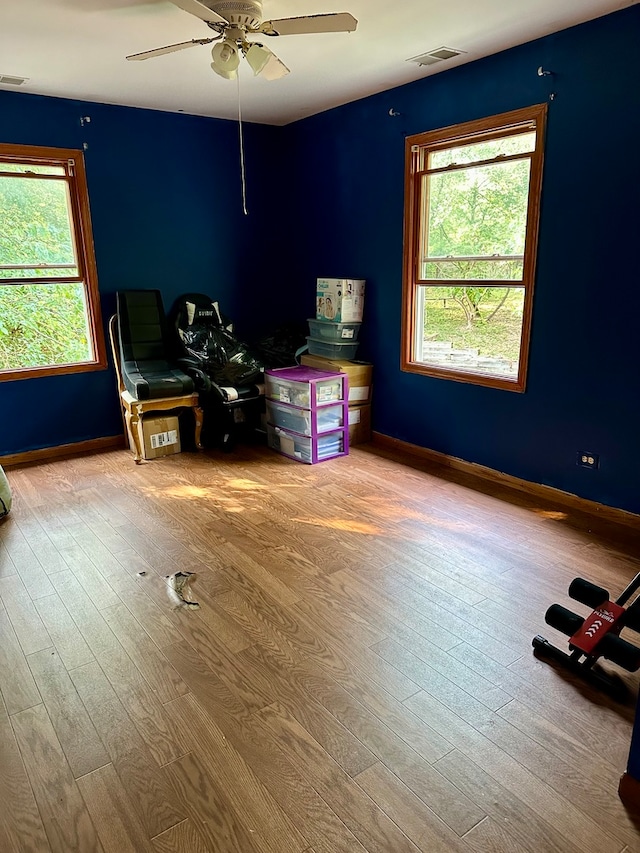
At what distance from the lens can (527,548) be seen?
2902mm

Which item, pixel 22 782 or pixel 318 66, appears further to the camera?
pixel 318 66

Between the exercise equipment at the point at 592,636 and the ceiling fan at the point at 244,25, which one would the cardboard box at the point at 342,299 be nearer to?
the ceiling fan at the point at 244,25

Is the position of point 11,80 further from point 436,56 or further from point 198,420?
point 436,56

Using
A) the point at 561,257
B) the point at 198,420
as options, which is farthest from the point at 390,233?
the point at 198,420

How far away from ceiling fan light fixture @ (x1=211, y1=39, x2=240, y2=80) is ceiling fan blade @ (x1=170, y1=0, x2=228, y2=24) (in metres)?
0.12

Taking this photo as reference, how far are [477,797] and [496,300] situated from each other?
288 cm

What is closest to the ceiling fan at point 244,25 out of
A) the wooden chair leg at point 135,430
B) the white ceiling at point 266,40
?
the white ceiling at point 266,40

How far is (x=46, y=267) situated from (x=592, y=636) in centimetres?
422

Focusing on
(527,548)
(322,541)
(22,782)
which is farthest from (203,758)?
(527,548)

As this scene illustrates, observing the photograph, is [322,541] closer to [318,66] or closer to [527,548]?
[527,548]

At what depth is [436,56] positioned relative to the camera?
336 centimetres

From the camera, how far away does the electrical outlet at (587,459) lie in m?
3.23

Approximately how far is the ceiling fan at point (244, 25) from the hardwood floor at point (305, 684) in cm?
236

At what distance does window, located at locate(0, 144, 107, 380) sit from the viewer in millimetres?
4113
